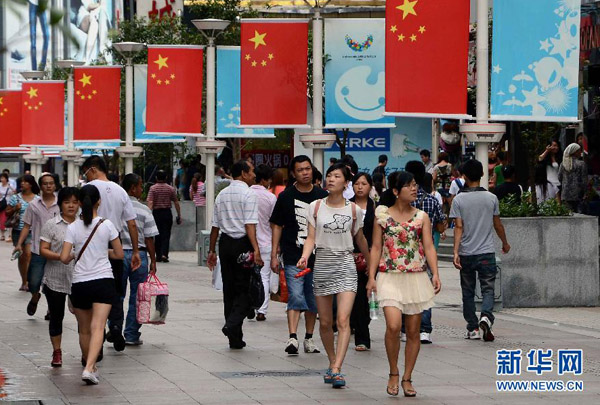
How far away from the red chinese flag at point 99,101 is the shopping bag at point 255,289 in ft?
59.8

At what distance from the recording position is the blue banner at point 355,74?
64.2 ft

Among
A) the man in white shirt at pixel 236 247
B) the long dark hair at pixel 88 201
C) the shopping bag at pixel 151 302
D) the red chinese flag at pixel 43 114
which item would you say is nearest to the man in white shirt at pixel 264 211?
the man in white shirt at pixel 236 247

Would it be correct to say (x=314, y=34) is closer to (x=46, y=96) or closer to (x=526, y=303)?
(x=526, y=303)

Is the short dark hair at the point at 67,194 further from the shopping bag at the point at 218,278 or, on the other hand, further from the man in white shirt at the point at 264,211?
the man in white shirt at the point at 264,211

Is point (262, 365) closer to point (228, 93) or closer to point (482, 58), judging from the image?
point (482, 58)

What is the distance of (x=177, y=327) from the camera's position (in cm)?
1416

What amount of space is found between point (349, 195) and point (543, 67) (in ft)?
10.3

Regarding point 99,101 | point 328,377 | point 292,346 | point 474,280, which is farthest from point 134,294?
point 99,101

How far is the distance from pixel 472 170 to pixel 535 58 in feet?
9.99

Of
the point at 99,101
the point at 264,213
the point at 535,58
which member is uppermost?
the point at 99,101

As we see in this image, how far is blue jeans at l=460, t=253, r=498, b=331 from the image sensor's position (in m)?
12.6

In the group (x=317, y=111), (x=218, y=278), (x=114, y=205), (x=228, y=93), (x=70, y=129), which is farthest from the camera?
(x=70, y=129)

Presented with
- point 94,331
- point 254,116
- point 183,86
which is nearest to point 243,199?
point 94,331

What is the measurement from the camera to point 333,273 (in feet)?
33.0
